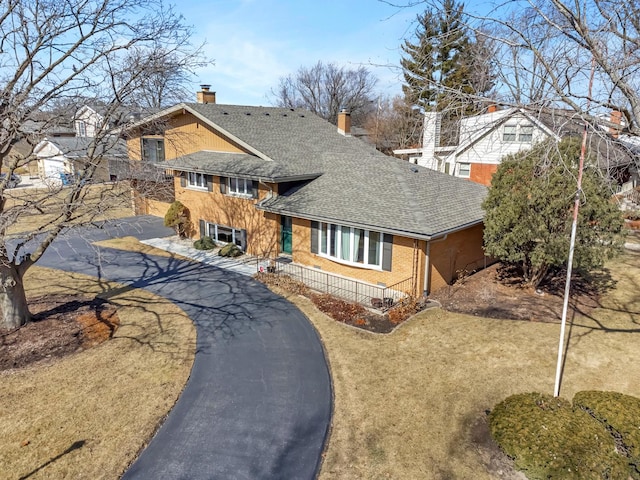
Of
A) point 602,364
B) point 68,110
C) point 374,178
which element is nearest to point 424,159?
point 374,178

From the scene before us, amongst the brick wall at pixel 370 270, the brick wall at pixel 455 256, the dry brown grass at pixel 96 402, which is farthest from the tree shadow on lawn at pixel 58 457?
the brick wall at pixel 455 256

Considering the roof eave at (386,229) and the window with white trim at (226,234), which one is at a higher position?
the roof eave at (386,229)

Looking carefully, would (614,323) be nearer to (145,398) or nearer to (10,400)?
(145,398)

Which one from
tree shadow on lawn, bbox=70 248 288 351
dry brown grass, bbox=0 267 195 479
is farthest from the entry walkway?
dry brown grass, bbox=0 267 195 479

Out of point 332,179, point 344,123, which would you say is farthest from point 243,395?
point 344,123

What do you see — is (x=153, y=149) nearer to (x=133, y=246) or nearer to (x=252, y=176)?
(x=133, y=246)

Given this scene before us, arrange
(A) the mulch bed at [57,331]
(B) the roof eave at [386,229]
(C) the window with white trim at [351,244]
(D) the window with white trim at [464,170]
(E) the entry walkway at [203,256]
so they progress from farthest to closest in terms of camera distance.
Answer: (D) the window with white trim at [464,170], (E) the entry walkway at [203,256], (C) the window with white trim at [351,244], (B) the roof eave at [386,229], (A) the mulch bed at [57,331]

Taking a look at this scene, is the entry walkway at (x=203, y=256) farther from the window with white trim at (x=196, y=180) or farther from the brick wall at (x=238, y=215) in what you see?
the window with white trim at (x=196, y=180)
